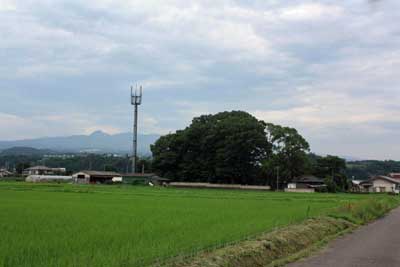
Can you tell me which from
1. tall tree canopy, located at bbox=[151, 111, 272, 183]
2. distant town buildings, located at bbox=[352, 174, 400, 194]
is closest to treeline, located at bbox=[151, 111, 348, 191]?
tall tree canopy, located at bbox=[151, 111, 272, 183]

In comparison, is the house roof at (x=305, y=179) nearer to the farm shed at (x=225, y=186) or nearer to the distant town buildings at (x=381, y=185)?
the farm shed at (x=225, y=186)

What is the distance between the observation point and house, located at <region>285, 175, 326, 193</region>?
75088mm

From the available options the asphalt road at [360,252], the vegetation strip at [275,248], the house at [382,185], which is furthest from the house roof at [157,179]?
the asphalt road at [360,252]

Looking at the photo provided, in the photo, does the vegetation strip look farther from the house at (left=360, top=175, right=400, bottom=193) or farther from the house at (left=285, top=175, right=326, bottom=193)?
the house at (left=360, top=175, right=400, bottom=193)

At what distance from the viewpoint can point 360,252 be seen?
1197 centimetres

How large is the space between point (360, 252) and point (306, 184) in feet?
218

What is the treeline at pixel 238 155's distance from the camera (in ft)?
251

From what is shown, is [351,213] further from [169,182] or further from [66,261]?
[169,182]

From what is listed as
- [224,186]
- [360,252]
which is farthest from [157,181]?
[360,252]

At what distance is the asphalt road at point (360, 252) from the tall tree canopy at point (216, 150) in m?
61.1

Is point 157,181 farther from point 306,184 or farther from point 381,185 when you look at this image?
point 381,185

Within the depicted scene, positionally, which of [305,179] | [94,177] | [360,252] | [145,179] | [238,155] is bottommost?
[360,252]

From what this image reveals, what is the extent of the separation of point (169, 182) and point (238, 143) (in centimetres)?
1404

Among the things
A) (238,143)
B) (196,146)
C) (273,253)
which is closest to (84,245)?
(273,253)
